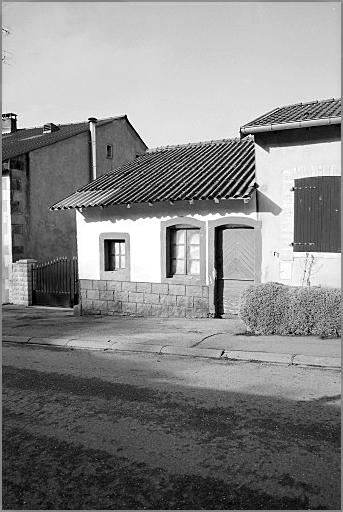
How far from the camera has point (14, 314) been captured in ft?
43.5

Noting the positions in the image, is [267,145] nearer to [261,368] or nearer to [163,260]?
[163,260]

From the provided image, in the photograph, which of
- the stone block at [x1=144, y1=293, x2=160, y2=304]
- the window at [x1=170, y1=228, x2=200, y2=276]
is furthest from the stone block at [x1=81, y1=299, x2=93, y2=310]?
the window at [x1=170, y1=228, x2=200, y2=276]

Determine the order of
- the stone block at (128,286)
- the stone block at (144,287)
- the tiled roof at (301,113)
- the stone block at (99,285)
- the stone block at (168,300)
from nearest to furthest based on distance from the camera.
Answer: the tiled roof at (301,113)
the stone block at (168,300)
the stone block at (144,287)
the stone block at (128,286)
the stone block at (99,285)

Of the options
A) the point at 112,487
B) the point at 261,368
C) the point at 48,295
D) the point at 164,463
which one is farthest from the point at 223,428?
the point at 48,295

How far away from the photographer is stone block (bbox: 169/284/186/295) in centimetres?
1152

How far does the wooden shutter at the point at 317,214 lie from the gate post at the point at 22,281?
354 inches

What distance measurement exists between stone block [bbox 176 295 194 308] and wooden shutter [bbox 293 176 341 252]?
9.71 ft

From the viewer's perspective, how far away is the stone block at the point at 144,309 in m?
12.1

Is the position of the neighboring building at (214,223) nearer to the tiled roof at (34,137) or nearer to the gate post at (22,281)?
the gate post at (22,281)

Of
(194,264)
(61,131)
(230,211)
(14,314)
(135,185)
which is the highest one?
(61,131)

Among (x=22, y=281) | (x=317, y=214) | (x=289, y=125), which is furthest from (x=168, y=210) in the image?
(x=22, y=281)

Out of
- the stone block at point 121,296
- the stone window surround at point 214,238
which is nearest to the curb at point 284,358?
the stone window surround at point 214,238

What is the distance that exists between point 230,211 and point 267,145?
1.69 m

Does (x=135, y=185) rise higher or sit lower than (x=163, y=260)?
higher
